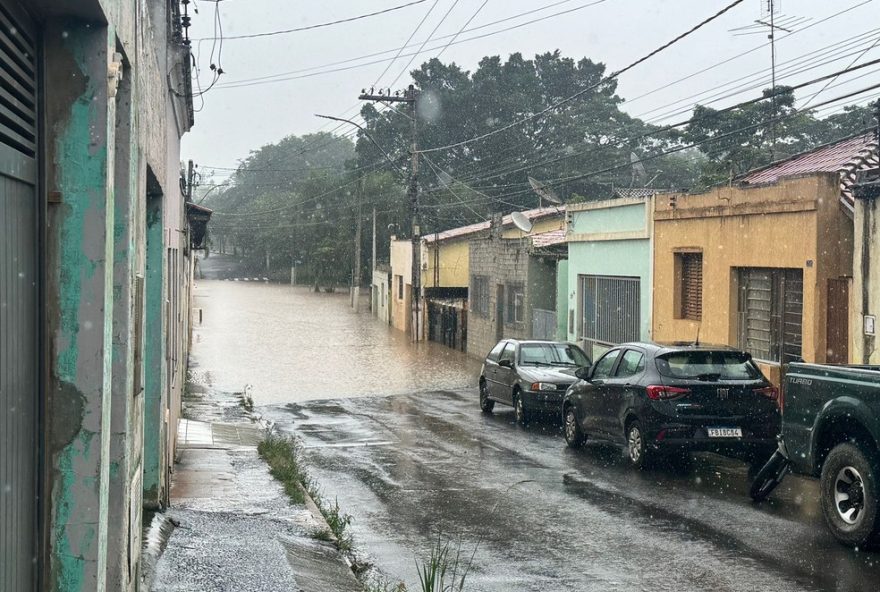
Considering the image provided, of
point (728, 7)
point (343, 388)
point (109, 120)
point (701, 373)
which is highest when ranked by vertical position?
point (728, 7)

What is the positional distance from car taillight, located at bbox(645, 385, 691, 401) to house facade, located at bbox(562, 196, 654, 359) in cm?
957

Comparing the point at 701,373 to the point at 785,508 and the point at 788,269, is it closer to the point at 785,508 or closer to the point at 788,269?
the point at 785,508

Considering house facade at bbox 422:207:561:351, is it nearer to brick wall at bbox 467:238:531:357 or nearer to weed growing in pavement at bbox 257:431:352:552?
brick wall at bbox 467:238:531:357

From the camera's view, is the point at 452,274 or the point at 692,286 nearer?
the point at 692,286

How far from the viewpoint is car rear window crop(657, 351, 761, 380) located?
43.4ft

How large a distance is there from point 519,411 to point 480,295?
60.4ft

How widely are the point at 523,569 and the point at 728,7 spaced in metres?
9.46

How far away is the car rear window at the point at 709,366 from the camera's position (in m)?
13.2

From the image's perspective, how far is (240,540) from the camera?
863 cm

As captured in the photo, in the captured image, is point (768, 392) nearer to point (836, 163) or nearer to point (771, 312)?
point (771, 312)

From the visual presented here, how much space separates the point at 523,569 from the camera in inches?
338

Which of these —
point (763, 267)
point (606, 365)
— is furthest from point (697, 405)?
point (763, 267)

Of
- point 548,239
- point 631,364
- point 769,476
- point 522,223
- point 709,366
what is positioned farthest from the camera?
point 548,239

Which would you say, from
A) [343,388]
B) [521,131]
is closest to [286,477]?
[343,388]
